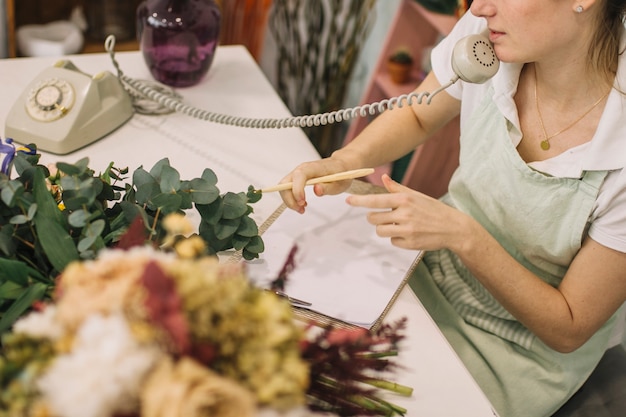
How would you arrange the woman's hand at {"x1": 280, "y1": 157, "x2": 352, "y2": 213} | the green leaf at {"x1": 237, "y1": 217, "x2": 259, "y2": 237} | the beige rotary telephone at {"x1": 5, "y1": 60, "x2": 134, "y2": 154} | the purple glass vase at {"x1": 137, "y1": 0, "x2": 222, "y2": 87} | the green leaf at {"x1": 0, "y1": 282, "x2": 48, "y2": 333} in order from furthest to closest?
1. the purple glass vase at {"x1": 137, "y1": 0, "x2": 222, "y2": 87}
2. the beige rotary telephone at {"x1": 5, "y1": 60, "x2": 134, "y2": 154}
3. the woman's hand at {"x1": 280, "y1": 157, "x2": 352, "y2": 213}
4. the green leaf at {"x1": 237, "y1": 217, "x2": 259, "y2": 237}
5. the green leaf at {"x1": 0, "y1": 282, "x2": 48, "y2": 333}

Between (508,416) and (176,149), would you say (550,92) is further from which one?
(176,149)

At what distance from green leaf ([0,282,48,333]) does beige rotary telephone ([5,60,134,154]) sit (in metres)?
0.55

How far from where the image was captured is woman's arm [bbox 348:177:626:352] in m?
1.06

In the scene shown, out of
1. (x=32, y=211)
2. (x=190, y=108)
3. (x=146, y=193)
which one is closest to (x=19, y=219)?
(x=32, y=211)

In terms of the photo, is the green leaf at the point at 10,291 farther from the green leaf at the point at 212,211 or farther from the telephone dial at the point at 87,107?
the telephone dial at the point at 87,107

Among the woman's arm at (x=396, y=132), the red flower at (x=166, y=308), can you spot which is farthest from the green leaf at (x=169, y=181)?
the red flower at (x=166, y=308)

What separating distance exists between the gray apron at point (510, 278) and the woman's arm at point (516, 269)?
4 cm

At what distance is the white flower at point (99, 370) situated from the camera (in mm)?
431

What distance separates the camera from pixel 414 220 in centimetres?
105

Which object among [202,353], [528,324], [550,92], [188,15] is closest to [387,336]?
[202,353]

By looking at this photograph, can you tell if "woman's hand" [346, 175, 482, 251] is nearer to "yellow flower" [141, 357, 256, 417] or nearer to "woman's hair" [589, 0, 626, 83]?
"woman's hair" [589, 0, 626, 83]

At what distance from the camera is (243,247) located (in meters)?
1.01

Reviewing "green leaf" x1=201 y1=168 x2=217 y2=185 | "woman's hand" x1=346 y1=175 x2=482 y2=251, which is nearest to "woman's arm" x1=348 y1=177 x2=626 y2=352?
"woman's hand" x1=346 y1=175 x2=482 y2=251

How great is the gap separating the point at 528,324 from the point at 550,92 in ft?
1.35
